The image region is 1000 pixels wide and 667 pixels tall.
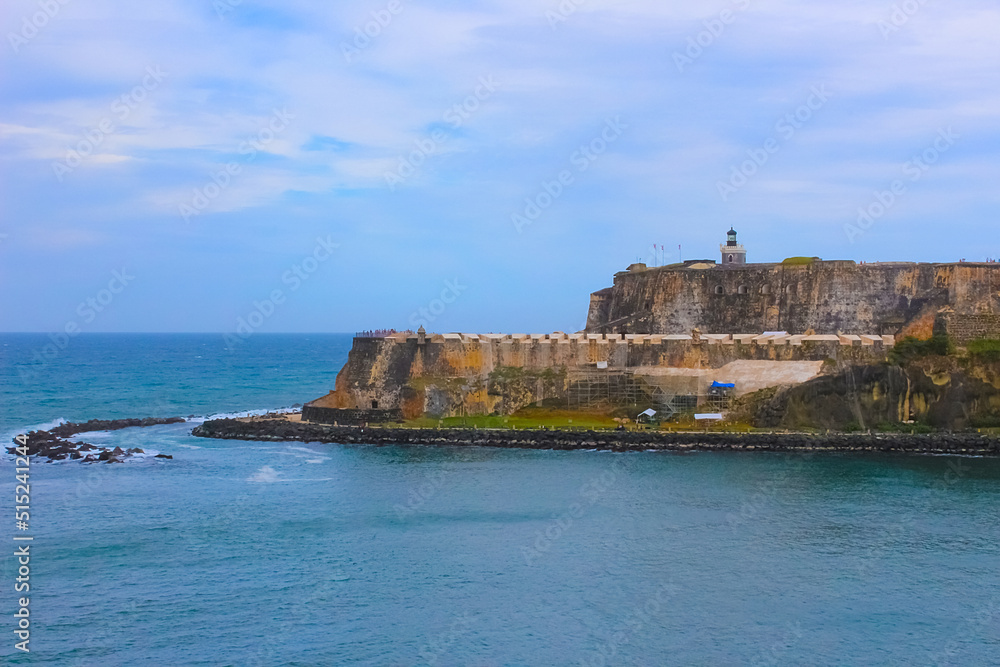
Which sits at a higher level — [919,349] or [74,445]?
[919,349]

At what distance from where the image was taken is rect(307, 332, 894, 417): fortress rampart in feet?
163

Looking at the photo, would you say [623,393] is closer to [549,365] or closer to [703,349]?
[549,365]

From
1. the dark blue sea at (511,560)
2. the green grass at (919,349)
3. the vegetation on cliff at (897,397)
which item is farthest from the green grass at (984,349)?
the dark blue sea at (511,560)

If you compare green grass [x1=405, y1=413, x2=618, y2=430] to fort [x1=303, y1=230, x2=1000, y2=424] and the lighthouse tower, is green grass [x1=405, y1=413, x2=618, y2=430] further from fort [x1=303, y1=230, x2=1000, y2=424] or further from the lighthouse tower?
the lighthouse tower

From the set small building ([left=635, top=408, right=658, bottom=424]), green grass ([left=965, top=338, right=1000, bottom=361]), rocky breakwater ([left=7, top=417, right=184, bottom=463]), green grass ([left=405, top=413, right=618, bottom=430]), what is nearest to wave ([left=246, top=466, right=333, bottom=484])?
rocky breakwater ([left=7, top=417, right=184, bottom=463])

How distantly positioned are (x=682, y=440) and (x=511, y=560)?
62.2 feet

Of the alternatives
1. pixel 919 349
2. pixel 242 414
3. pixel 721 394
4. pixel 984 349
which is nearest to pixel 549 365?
pixel 721 394

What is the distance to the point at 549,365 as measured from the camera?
173 ft

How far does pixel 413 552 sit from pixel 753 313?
117ft

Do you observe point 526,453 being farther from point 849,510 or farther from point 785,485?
point 849,510

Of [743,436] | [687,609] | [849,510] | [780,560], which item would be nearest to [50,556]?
[687,609]

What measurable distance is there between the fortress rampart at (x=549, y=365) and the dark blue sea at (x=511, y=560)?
6971 millimetres

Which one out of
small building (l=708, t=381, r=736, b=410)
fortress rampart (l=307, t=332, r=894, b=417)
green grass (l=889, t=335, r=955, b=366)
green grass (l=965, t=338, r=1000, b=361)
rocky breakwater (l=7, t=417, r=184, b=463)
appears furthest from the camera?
fortress rampart (l=307, t=332, r=894, b=417)

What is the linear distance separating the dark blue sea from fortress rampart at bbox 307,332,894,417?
697 centimetres
